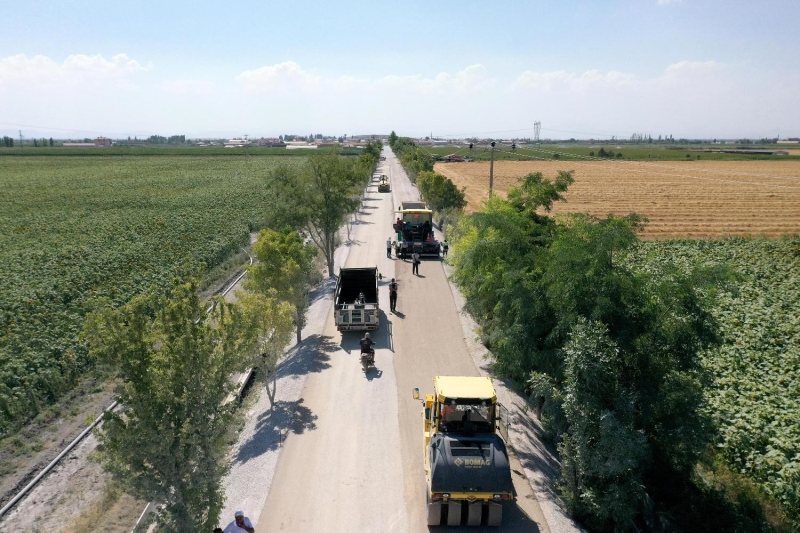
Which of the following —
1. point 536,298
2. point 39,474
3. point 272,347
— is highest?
point 536,298

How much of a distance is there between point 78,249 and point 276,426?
3233 centimetres

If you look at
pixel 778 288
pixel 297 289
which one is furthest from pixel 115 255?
pixel 778 288

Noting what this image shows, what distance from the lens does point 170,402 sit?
8.27 meters

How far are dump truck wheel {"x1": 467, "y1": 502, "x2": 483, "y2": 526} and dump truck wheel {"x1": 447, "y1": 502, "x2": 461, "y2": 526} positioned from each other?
24 centimetres

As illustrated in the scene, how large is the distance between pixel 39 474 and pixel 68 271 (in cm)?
2272

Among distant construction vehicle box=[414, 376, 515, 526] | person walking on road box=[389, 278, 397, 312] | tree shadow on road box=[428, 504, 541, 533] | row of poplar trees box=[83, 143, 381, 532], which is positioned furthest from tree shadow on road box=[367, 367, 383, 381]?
row of poplar trees box=[83, 143, 381, 532]

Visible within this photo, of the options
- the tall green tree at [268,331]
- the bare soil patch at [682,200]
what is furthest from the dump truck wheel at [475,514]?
the bare soil patch at [682,200]

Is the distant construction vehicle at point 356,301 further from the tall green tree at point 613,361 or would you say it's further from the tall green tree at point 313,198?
the tall green tree at point 613,361

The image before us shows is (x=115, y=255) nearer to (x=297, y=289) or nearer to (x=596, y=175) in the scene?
(x=297, y=289)

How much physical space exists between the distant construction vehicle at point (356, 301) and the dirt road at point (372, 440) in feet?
2.74

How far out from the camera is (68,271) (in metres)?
31.8

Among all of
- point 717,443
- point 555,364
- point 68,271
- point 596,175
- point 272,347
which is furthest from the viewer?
point 596,175

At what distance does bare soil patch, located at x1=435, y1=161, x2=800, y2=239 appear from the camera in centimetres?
5012

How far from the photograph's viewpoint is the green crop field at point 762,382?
1284cm
